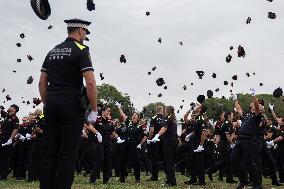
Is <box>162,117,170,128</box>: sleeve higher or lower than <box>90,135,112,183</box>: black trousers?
higher

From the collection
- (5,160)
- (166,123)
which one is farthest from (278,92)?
(5,160)

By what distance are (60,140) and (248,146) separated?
7014mm

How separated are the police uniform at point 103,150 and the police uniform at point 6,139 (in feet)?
8.44

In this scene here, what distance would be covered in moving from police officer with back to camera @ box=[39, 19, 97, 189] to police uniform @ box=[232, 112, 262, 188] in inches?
264

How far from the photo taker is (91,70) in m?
5.58

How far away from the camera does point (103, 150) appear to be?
13.9m

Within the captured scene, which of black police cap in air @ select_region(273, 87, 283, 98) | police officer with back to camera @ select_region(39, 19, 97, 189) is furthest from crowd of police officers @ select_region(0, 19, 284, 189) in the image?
black police cap in air @ select_region(273, 87, 283, 98)

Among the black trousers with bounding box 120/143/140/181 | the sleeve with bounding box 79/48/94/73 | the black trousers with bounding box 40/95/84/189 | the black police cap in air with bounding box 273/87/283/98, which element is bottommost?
the black trousers with bounding box 40/95/84/189

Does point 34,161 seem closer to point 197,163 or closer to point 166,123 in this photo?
point 166,123

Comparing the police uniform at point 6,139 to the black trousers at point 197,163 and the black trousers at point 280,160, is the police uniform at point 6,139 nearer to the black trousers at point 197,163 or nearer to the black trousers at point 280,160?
the black trousers at point 197,163

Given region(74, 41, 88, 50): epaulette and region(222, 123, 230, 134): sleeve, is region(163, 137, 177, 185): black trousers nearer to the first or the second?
region(222, 123, 230, 134): sleeve

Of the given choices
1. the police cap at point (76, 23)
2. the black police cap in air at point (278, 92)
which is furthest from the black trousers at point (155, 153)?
the police cap at point (76, 23)

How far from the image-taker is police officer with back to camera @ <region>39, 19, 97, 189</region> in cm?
550

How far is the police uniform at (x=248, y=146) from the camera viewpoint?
11586mm
